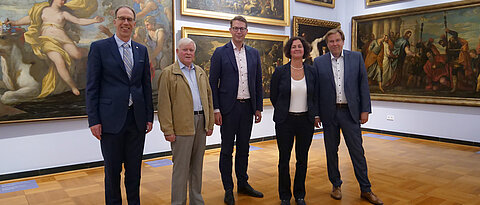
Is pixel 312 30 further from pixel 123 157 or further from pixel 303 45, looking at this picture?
pixel 123 157

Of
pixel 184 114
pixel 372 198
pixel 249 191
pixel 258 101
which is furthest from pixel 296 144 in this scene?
pixel 184 114

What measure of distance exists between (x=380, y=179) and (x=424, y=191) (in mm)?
682

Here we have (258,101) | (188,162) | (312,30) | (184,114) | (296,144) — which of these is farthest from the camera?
(312,30)

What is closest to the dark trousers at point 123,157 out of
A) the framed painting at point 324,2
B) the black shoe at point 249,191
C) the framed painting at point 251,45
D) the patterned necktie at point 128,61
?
the patterned necktie at point 128,61

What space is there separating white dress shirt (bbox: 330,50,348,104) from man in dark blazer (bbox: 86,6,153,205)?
7.25 ft

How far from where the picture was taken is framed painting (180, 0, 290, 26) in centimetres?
709

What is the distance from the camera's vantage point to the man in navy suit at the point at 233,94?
4293 mm

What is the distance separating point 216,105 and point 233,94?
24 cm

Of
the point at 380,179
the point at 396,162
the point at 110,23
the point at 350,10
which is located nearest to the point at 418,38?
the point at 350,10

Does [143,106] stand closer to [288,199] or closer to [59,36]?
[288,199]

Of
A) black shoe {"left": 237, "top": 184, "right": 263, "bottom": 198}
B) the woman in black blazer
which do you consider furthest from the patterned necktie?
black shoe {"left": 237, "top": 184, "right": 263, "bottom": 198}

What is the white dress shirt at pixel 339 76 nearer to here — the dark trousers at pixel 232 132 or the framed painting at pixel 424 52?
the dark trousers at pixel 232 132

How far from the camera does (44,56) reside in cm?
549

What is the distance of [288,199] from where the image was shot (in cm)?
408
